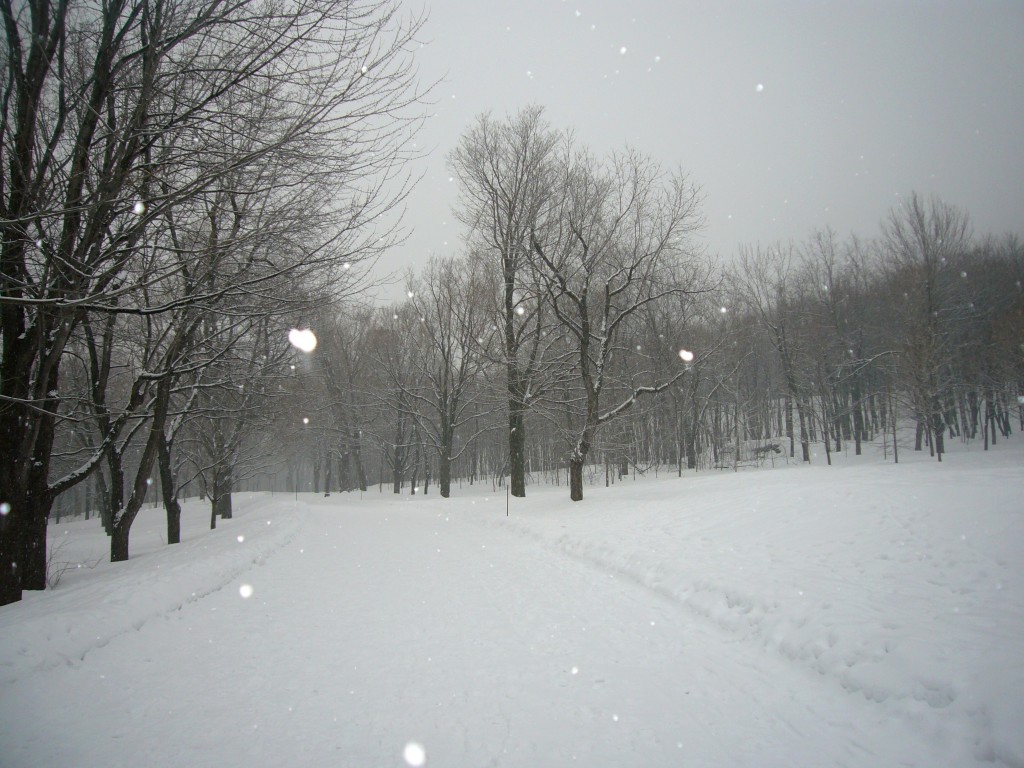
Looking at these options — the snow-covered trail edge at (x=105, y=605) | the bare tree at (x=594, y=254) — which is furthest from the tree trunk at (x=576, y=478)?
the snow-covered trail edge at (x=105, y=605)

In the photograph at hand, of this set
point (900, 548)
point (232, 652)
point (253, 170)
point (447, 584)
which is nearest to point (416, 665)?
point (232, 652)

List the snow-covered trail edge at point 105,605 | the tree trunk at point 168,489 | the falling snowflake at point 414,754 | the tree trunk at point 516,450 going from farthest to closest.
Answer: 1. the tree trunk at point 516,450
2. the tree trunk at point 168,489
3. the snow-covered trail edge at point 105,605
4. the falling snowflake at point 414,754

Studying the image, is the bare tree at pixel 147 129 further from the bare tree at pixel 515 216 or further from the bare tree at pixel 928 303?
the bare tree at pixel 928 303

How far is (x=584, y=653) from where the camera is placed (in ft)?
15.6

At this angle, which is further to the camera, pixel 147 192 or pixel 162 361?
pixel 162 361

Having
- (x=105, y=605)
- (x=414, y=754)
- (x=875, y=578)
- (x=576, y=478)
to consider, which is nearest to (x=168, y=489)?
(x=105, y=605)

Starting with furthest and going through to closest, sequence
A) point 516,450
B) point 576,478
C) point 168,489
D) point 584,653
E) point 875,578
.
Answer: point 516,450 < point 576,478 < point 168,489 < point 875,578 < point 584,653

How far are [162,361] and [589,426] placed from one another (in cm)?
1141

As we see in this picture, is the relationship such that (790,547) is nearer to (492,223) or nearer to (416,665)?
(416,665)

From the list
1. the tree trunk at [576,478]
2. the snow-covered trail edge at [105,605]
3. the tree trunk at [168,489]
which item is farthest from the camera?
the tree trunk at [576,478]

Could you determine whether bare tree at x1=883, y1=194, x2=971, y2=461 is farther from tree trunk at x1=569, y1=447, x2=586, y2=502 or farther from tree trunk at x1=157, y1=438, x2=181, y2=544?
tree trunk at x1=157, y1=438, x2=181, y2=544

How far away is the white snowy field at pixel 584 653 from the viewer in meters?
3.23

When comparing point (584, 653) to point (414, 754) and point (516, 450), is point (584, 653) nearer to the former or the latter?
point (414, 754)

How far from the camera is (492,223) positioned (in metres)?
20.2
